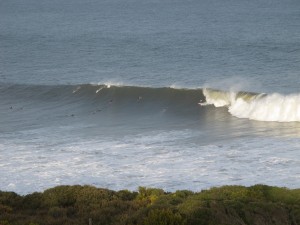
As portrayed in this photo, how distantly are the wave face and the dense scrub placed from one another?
19.2 m

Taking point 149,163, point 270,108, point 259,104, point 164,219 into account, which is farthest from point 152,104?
point 164,219

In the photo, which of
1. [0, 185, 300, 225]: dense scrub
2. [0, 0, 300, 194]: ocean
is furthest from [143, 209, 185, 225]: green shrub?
[0, 0, 300, 194]: ocean

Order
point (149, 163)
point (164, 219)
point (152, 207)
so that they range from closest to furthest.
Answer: point (164, 219) < point (152, 207) < point (149, 163)

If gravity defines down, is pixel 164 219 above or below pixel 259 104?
below

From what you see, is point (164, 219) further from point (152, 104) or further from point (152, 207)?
point (152, 104)

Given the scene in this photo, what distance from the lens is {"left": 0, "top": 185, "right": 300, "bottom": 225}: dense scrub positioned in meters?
13.0

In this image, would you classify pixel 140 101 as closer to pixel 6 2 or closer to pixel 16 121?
pixel 16 121

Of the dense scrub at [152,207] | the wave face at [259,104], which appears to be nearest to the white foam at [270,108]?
the wave face at [259,104]

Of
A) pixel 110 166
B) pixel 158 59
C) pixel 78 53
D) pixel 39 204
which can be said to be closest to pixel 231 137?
pixel 110 166

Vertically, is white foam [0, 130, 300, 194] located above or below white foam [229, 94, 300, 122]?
below

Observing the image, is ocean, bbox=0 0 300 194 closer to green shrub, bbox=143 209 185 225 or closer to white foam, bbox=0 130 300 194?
white foam, bbox=0 130 300 194

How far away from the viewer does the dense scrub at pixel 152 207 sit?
12992 mm

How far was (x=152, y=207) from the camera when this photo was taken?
13.2m

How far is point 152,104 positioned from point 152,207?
26.0m
